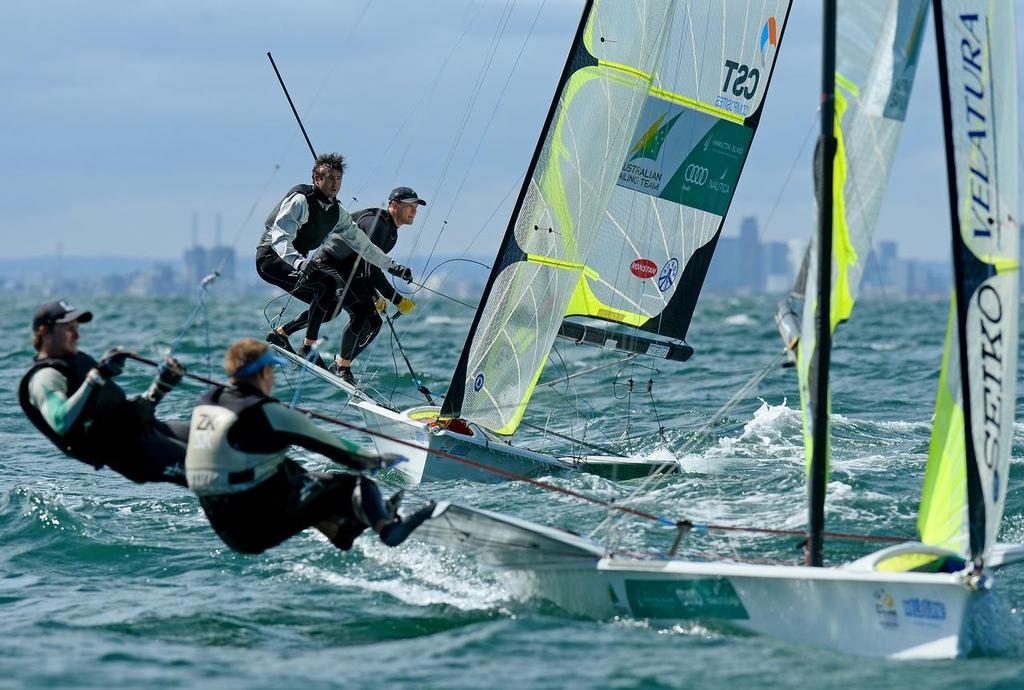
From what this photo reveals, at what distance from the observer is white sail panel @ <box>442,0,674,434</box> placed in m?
8.80

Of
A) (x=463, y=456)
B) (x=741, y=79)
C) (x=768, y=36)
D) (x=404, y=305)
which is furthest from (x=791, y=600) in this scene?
(x=768, y=36)

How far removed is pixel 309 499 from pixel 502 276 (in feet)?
11.1

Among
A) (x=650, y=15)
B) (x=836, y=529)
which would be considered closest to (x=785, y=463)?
(x=836, y=529)

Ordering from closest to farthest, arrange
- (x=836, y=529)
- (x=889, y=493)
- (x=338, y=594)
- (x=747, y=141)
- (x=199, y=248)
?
(x=338, y=594) → (x=836, y=529) → (x=889, y=493) → (x=747, y=141) → (x=199, y=248)

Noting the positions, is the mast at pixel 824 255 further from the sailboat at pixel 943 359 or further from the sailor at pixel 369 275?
the sailor at pixel 369 275

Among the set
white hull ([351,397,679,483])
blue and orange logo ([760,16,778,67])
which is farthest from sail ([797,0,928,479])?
blue and orange logo ([760,16,778,67])

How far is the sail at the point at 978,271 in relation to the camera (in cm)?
528

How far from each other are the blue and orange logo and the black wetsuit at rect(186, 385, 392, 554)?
17.9ft

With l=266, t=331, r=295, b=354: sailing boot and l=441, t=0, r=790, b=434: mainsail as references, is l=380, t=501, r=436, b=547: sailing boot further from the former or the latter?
l=266, t=331, r=295, b=354: sailing boot

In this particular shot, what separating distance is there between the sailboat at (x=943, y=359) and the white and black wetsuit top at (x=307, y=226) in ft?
12.6

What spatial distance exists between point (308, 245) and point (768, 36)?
3.55m

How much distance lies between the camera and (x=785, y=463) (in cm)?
956

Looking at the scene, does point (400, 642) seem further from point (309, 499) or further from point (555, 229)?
point (555, 229)

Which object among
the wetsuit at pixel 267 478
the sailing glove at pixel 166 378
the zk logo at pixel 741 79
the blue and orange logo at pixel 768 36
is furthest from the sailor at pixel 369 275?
the wetsuit at pixel 267 478
